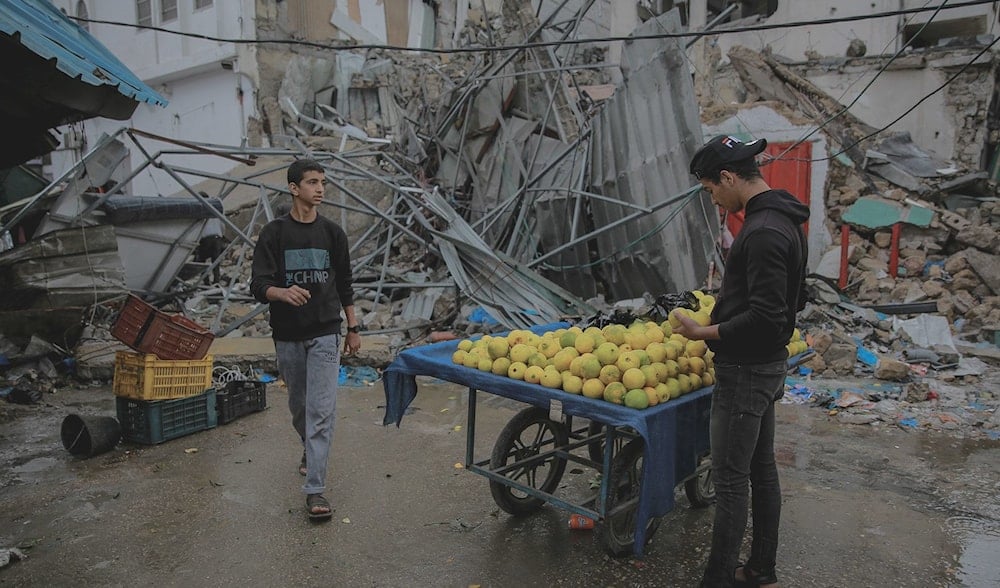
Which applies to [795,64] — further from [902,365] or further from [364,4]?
[364,4]

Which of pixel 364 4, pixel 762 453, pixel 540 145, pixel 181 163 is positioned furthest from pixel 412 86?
pixel 762 453

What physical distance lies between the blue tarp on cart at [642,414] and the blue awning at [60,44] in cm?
296

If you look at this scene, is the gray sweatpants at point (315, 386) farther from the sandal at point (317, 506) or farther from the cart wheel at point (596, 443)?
the cart wheel at point (596, 443)

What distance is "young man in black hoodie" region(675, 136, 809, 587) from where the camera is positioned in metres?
2.66

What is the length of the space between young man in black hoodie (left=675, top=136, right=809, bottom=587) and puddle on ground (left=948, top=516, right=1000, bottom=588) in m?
1.36

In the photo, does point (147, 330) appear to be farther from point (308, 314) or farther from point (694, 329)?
point (694, 329)

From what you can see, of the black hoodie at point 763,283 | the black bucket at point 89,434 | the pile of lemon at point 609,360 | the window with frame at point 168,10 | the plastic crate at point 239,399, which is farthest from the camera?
the window with frame at point 168,10

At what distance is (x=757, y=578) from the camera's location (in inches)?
123

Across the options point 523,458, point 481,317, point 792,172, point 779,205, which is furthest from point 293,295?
point 792,172

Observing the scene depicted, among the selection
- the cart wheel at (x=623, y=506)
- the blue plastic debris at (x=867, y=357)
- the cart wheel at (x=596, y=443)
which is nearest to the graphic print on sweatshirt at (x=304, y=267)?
the cart wheel at (x=596, y=443)

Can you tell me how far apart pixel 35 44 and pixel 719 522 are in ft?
15.4

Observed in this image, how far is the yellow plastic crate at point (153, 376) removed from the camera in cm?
495

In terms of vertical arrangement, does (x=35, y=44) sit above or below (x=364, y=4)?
below

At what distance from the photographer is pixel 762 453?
3002 mm
